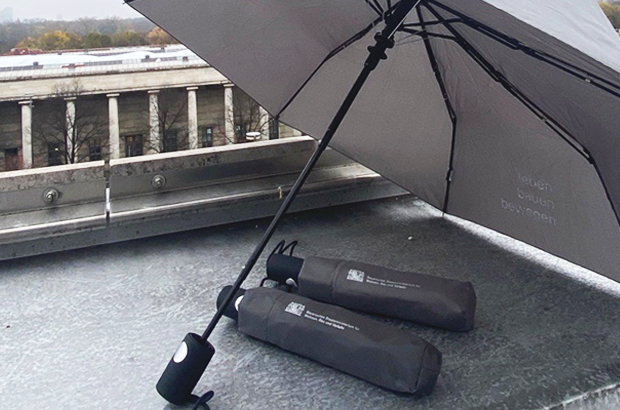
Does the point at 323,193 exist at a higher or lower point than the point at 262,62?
lower

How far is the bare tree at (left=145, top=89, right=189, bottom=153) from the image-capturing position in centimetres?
155

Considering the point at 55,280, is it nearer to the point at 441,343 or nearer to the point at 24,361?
the point at 24,361

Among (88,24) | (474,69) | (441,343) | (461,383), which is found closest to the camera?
(461,383)

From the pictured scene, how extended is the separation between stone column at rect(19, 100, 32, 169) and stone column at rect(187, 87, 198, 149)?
43 cm

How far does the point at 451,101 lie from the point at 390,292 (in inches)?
22.7

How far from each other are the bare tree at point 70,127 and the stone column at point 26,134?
14 millimetres

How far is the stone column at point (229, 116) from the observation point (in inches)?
64.6

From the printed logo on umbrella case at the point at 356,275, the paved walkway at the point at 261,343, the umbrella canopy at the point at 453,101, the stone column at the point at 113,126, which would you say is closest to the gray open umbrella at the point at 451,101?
the umbrella canopy at the point at 453,101

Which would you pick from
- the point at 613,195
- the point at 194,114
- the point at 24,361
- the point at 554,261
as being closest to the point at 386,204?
the point at 554,261

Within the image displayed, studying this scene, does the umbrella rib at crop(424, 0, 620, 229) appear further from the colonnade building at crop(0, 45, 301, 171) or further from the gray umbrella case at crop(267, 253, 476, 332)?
the colonnade building at crop(0, 45, 301, 171)

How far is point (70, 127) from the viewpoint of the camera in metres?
1.42

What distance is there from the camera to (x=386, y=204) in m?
1.82

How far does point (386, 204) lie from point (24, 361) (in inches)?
47.2

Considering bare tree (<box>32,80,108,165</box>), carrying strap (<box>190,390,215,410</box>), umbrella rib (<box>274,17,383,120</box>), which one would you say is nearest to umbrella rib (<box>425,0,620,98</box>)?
umbrella rib (<box>274,17,383,120</box>)
